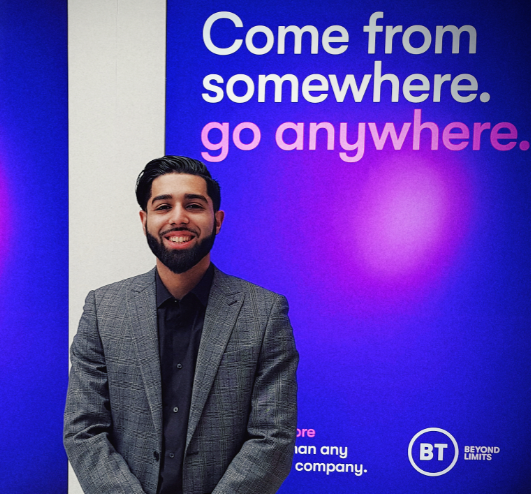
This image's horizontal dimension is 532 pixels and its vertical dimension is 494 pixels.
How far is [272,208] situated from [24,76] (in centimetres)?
148

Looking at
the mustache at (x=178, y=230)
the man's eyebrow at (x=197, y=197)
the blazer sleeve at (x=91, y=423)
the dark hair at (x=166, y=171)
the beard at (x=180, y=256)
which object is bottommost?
the blazer sleeve at (x=91, y=423)

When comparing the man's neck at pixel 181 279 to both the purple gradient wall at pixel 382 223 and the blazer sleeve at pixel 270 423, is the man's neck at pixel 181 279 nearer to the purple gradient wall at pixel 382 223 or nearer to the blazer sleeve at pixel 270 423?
the blazer sleeve at pixel 270 423

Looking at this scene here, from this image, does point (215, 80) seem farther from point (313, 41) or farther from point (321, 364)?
point (321, 364)

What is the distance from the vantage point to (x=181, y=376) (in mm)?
1580

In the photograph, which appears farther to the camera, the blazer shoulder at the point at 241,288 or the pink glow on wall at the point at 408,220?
the pink glow on wall at the point at 408,220

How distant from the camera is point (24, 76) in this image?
2424 mm

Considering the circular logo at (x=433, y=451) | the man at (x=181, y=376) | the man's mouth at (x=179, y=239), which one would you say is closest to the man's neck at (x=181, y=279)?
the man at (x=181, y=376)

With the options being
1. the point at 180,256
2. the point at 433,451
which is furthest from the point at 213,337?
the point at 433,451

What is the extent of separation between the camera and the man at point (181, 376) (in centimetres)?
154

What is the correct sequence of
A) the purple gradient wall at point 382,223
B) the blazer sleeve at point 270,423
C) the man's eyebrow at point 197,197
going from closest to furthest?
the blazer sleeve at point 270,423 → the man's eyebrow at point 197,197 → the purple gradient wall at point 382,223

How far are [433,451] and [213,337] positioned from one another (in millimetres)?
1526

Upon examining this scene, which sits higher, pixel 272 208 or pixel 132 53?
pixel 132 53

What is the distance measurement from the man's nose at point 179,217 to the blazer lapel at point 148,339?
0.86 feet

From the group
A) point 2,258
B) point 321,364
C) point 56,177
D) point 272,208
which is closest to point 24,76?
point 56,177
